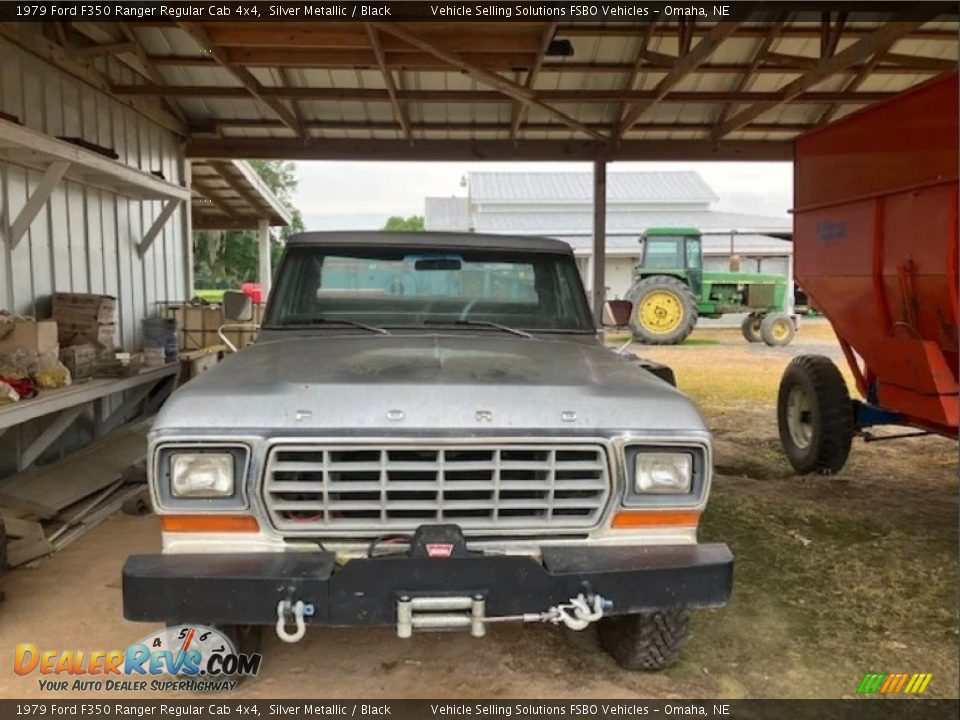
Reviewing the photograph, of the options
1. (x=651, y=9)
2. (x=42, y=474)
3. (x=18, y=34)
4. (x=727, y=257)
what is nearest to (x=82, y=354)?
(x=42, y=474)

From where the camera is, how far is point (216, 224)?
20109 millimetres

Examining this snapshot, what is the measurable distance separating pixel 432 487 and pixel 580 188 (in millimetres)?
37245

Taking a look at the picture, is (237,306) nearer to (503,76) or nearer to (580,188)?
(503,76)

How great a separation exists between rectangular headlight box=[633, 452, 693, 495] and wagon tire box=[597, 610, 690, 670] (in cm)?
59

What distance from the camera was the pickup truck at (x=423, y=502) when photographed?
2363 millimetres

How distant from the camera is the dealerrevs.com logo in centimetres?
289

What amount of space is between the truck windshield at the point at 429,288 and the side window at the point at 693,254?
16.1 metres

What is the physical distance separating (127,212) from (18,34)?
2.45m

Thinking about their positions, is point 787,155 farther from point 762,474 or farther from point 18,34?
point 18,34

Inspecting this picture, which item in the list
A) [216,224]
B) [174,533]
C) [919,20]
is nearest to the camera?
[174,533]

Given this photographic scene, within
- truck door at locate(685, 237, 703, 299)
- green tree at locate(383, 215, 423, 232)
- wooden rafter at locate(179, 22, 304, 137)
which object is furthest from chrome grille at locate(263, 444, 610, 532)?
green tree at locate(383, 215, 423, 232)

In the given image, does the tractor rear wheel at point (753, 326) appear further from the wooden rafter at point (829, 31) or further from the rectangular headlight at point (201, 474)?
the rectangular headlight at point (201, 474)

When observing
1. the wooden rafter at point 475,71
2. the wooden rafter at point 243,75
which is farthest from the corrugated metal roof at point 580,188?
the wooden rafter at point 475,71

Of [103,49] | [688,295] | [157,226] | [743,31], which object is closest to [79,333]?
[157,226]
